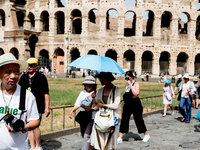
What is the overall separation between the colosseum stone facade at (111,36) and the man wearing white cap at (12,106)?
29.2 m

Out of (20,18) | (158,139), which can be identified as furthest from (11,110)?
(20,18)

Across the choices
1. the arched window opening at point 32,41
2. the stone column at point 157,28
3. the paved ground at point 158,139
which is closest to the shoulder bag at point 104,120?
the paved ground at point 158,139

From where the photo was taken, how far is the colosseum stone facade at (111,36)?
31234 mm

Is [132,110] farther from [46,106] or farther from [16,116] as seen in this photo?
[16,116]

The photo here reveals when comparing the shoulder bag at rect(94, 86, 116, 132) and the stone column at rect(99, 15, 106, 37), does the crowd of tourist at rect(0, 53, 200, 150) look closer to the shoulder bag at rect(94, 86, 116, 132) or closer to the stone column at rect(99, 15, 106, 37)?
the shoulder bag at rect(94, 86, 116, 132)

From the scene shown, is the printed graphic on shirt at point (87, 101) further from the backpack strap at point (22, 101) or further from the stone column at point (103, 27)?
the stone column at point (103, 27)

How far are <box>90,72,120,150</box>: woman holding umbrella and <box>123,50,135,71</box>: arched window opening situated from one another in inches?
1115

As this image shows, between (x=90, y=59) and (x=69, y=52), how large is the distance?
2855 centimetres

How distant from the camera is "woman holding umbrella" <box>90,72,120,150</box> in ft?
12.6

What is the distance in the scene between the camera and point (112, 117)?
3.82 meters

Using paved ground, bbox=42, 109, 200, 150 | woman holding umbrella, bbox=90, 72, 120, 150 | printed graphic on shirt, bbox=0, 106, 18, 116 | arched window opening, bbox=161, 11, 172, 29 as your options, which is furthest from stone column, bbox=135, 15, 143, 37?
printed graphic on shirt, bbox=0, 106, 18, 116

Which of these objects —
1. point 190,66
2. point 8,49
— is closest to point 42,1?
point 8,49

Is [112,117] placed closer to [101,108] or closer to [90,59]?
[101,108]

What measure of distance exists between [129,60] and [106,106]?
3050 centimetres
